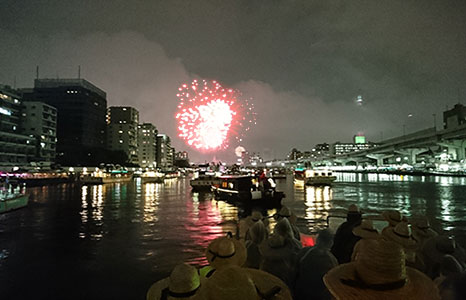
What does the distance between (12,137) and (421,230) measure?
87.1m

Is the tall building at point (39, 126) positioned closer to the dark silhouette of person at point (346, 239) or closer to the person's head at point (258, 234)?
the person's head at point (258, 234)

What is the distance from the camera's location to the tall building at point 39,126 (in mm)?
79125

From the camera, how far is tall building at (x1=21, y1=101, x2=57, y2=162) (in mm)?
79125

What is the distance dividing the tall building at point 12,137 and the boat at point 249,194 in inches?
2403

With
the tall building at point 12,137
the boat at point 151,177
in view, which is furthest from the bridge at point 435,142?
the tall building at point 12,137

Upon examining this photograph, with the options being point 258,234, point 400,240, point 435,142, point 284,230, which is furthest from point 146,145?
point 400,240

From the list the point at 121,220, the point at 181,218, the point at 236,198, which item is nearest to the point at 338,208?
the point at 236,198

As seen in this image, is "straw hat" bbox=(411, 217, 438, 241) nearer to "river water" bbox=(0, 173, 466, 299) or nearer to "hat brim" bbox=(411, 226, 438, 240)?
"hat brim" bbox=(411, 226, 438, 240)

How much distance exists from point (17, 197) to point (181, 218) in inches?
572

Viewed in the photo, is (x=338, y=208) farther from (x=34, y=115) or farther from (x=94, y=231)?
(x=34, y=115)

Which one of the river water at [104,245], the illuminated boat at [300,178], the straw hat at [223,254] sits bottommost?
the river water at [104,245]

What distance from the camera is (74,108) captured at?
392 ft

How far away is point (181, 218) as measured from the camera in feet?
64.9

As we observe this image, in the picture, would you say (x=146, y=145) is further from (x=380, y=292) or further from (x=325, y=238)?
(x=380, y=292)
